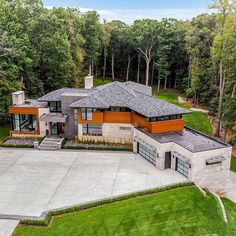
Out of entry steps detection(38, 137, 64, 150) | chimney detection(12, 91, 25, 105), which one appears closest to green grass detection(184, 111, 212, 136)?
entry steps detection(38, 137, 64, 150)

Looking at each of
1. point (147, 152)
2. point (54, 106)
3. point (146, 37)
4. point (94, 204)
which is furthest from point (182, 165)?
point (146, 37)

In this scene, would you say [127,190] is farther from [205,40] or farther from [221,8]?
[205,40]

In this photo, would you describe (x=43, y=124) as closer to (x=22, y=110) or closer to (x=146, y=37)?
(x=22, y=110)

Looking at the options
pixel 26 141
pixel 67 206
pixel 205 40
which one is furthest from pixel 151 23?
pixel 67 206

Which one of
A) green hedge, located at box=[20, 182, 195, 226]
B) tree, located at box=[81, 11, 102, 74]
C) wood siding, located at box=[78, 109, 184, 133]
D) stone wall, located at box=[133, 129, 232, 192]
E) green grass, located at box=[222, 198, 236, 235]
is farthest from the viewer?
tree, located at box=[81, 11, 102, 74]

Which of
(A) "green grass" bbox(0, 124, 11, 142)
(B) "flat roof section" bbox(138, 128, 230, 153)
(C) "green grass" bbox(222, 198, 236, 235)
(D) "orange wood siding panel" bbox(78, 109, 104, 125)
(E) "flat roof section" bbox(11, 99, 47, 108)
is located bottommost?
(C) "green grass" bbox(222, 198, 236, 235)

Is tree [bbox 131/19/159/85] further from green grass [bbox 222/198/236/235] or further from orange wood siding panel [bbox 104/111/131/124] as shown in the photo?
green grass [bbox 222/198/236/235]

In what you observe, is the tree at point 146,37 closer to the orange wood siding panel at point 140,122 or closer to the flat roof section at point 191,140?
the orange wood siding panel at point 140,122
